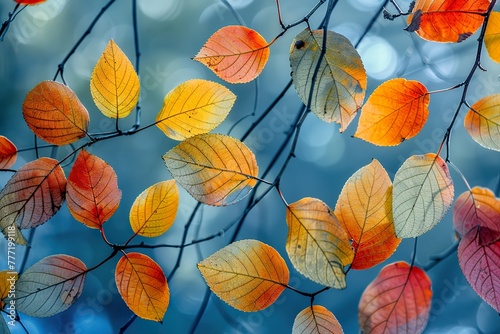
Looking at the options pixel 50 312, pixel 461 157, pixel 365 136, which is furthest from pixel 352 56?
pixel 461 157

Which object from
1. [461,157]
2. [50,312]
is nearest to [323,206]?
[50,312]

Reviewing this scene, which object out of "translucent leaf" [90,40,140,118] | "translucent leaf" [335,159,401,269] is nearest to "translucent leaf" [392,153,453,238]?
"translucent leaf" [335,159,401,269]

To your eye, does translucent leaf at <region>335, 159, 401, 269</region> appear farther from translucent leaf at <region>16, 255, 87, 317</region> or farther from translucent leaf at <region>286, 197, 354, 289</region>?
translucent leaf at <region>16, 255, 87, 317</region>

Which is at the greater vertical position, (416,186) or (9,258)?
(416,186)

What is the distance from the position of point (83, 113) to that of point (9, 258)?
113 millimetres

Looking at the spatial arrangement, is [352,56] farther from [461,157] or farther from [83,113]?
[461,157]

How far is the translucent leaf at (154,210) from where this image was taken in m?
0.23

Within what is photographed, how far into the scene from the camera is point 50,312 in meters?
0.21

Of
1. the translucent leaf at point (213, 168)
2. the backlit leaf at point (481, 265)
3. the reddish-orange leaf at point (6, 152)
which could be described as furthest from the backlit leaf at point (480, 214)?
the reddish-orange leaf at point (6, 152)

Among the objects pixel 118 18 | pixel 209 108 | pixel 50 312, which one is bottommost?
pixel 50 312

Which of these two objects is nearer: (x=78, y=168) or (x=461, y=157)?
(x=78, y=168)

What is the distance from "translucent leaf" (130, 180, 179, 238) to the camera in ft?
0.74

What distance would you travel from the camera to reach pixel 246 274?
0.21m

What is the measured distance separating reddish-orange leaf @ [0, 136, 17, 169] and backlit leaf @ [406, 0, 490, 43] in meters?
0.19
